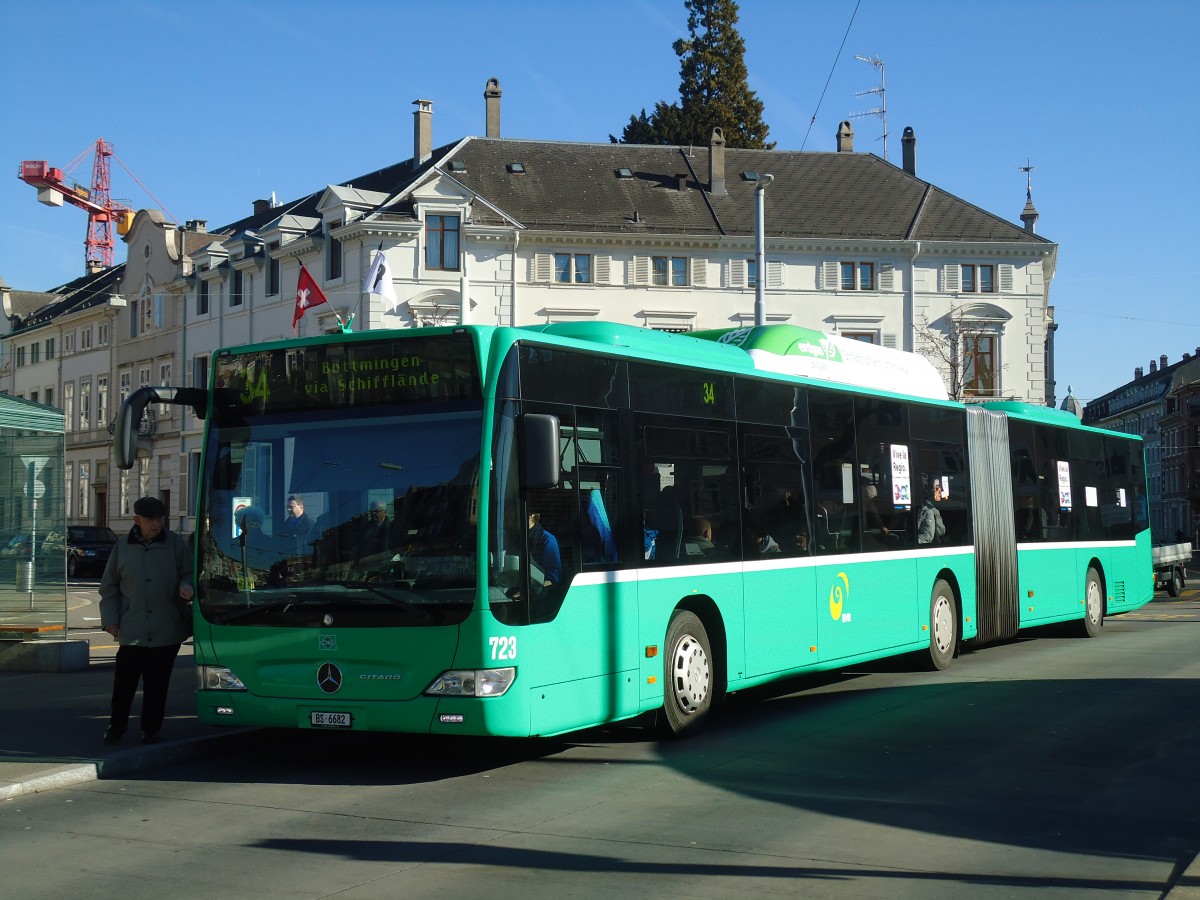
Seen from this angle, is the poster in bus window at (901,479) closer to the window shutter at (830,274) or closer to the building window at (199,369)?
the window shutter at (830,274)

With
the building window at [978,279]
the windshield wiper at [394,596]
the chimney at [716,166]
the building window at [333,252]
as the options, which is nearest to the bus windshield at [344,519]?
the windshield wiper at [394,596]

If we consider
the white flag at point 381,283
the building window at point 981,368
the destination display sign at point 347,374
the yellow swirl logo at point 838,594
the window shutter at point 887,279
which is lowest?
the yellow swirl logo at point 838,594

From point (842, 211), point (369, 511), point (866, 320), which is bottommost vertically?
point (369, 511)

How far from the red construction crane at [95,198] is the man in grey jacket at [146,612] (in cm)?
10033

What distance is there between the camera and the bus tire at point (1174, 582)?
38.0m

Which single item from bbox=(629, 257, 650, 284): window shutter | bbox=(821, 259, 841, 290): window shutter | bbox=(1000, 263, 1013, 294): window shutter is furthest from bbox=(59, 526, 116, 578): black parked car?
bbox=(1000, 263, 1013, 294): window shutter

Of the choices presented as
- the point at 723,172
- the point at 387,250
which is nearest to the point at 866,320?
the point at 723,172

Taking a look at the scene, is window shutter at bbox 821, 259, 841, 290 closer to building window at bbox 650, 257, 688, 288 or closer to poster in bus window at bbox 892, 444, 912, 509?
building window at bbox 650, 257, 688, 288

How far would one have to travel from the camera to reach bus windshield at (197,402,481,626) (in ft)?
31.1

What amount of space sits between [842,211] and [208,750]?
2042 inches

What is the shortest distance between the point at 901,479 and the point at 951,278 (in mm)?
44793

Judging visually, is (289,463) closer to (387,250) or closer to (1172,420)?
(387,250)

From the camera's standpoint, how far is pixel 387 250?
52969mm

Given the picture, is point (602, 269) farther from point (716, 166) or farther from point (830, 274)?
point (830, 274)
